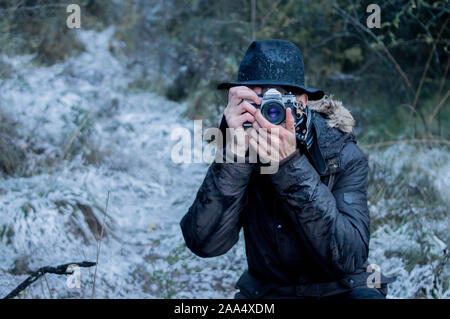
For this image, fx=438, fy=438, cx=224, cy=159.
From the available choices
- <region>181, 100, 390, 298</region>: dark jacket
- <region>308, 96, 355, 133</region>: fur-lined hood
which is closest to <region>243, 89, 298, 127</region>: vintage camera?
<region>181, 100, 390, 298</region>: dark jacket

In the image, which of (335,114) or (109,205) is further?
(109,205)

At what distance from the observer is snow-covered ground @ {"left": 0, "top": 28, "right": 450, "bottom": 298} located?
2.83 meters

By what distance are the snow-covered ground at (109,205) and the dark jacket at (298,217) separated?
1.18 m

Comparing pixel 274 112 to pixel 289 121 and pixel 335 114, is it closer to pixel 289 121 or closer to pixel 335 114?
pixel 289 121

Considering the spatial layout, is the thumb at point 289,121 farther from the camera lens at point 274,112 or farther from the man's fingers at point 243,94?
the man's fingers at point 243,94

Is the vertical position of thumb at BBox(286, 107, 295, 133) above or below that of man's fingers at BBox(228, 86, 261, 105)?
below

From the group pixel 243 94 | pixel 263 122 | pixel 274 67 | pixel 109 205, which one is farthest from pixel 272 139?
pixel 109 205

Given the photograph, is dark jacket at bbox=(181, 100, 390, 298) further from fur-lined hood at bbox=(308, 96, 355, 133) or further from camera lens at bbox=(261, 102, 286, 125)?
camera lens at bbox=(261, 102, 286, 125)

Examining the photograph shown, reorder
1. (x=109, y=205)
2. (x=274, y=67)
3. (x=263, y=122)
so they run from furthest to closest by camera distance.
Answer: (x=109, y=205), (x=274, y=67), (x=263, y=122)

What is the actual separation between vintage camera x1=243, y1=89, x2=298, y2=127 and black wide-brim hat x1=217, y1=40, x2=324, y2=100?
21 centimetres

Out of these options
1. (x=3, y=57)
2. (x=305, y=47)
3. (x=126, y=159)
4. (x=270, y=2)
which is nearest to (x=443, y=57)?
(x=305, y=47)

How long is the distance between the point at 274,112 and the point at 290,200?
32 cm

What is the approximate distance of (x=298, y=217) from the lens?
5.15 feet
